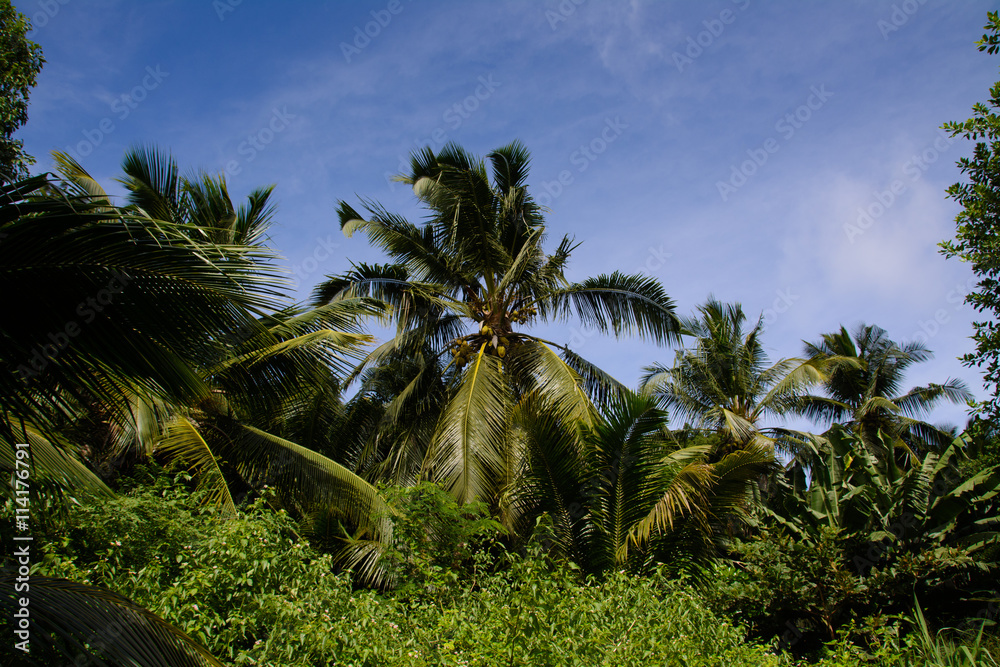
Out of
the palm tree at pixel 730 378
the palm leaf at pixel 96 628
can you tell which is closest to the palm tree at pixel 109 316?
the palm leaf at pixel 96 628

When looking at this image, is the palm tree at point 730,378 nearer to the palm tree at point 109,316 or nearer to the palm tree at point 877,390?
the palm tree at point 877,390

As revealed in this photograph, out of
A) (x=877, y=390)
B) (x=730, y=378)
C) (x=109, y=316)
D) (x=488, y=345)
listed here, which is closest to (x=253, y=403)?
(x=109, y=316)

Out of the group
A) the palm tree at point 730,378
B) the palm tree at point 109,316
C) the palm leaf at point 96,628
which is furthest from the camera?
the palm tree at point 730,378

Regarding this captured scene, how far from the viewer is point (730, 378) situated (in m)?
15.7

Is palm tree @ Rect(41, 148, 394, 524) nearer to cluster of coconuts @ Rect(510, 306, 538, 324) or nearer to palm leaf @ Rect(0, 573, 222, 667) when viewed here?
palm leaf @ Rect(0, 573, 222, 667)

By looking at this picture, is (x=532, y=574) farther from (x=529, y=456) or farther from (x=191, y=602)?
(x=529, y=456)

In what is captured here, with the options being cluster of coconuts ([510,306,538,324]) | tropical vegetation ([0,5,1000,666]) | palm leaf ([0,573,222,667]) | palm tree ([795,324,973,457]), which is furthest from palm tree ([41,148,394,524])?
palm tree ([795,324,973,457])

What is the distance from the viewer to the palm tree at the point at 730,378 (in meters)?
15.5

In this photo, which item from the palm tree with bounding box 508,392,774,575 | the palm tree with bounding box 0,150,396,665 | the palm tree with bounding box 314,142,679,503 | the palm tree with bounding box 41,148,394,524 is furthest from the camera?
the palm tree with bounding box 314,142,679,503

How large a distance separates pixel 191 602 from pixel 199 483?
387cm

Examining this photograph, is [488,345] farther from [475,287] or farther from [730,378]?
[730,378]

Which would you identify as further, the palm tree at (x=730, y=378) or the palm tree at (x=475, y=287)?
the palm tree at (x=730, y=378)

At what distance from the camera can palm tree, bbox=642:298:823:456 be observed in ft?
51.0

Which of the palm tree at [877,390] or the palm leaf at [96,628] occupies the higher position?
the palm tree at [877,390]
